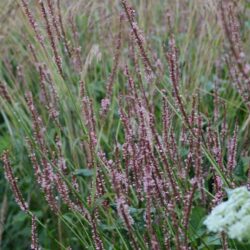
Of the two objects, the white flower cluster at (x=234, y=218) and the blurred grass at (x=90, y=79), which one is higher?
the white flower cluster at (x=234, y=218)

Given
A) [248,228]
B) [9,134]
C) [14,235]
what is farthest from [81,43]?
[248,228]

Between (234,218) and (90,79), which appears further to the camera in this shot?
(90,79)

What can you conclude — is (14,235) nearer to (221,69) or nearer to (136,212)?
(136,212)

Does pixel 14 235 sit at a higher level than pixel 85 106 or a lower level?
lower

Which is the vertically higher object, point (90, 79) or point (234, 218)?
point (234, 218)

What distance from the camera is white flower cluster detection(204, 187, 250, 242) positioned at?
3.34 ft

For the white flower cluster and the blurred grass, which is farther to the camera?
the blurred grass

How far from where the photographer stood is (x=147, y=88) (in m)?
2.38

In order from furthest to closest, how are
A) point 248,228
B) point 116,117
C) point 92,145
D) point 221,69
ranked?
point 221,69 → point 116,117 → point 92,145 → point 248,228

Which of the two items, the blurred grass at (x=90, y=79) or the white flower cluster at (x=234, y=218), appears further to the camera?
the blurred grass at (x=90, y=79)

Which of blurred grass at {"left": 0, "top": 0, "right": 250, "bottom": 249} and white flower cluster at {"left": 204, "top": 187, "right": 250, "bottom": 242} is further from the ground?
white flower cluster at {"left": 204, "top": 187, "right": 250, "bottom": 242}

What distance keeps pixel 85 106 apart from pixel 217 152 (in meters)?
0.36

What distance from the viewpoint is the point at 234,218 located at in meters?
1.05

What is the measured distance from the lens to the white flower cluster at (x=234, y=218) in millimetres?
1020
